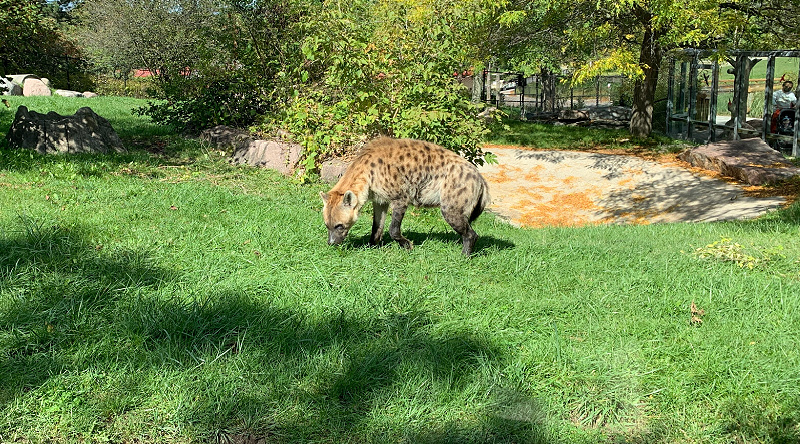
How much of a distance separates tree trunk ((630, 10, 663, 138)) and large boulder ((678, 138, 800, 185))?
3.55 metres

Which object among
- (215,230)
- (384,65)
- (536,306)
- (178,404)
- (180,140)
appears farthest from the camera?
(180,140)

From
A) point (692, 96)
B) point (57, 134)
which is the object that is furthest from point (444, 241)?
point (692, 96)

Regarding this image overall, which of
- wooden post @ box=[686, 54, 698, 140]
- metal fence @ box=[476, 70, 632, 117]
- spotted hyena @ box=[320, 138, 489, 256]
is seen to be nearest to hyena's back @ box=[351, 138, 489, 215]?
spotted hyena @ box=[320, 138, 489, 256]

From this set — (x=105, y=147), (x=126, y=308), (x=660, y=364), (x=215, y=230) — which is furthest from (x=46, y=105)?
(x=660, y=364)

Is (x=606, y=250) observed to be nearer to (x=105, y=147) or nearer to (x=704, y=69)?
(x=105, y=147)

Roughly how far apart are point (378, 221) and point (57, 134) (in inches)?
293

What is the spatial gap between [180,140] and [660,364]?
40.0 feet

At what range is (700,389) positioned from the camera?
419 centimetres

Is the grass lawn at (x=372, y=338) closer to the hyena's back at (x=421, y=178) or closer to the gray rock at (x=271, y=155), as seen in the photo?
the hyena's back at (x=421, y=178)

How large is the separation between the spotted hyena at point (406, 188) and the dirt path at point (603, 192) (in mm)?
5796

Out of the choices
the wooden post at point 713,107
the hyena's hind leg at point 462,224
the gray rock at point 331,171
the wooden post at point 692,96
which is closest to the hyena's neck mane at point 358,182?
the hyena's hind leg at point 462,224

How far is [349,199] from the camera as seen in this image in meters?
6.55

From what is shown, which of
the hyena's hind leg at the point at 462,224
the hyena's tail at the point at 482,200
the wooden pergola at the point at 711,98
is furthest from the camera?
the wooden pergola at the point at 711,98

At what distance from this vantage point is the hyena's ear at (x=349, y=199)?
6480 mm
